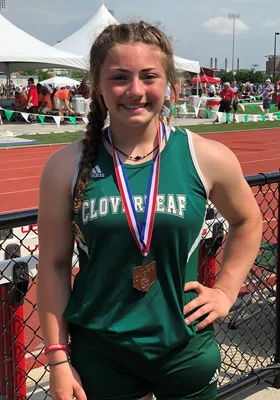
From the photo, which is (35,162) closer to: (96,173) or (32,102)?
(32,102)

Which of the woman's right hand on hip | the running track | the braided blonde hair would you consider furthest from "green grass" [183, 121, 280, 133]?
the woman's right hand on hip

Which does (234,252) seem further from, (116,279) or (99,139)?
(99,139)

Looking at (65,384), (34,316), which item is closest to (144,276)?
(65,384)

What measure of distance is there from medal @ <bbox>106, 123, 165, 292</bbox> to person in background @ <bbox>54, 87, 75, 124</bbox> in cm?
2243

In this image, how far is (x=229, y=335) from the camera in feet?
13.3

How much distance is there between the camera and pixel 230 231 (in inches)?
70.7

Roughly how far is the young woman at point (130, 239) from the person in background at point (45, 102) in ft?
77.4

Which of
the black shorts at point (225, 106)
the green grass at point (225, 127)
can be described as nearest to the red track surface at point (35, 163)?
the green grass at point (225, 127)

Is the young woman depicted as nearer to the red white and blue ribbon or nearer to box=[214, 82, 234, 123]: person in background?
the red white and blue ribbon

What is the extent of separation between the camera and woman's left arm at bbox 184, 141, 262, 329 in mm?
1605

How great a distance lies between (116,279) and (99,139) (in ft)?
1.48

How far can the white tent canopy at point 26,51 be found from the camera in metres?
22.4

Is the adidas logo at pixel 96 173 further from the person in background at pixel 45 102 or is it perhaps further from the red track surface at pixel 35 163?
the person in background at pixel 45 102

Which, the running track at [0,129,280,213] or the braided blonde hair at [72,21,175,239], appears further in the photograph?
the running track at [0,129,280,213]
